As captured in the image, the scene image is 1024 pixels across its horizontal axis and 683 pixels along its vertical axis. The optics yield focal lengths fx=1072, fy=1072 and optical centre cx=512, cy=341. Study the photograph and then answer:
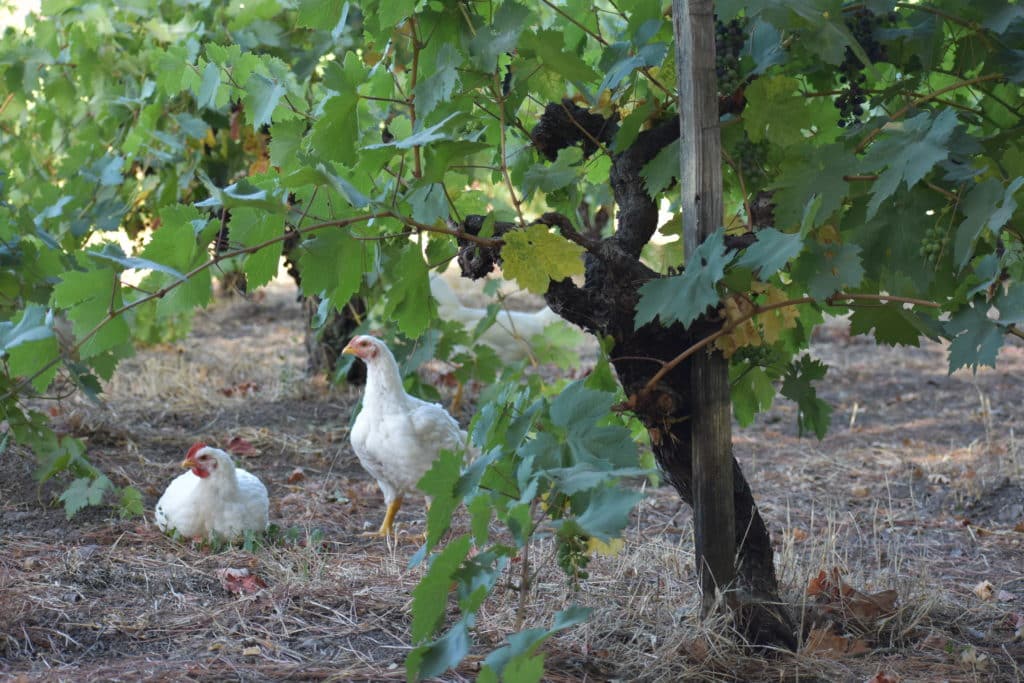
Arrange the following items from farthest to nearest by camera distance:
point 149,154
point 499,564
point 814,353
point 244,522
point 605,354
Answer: point 814,353
point 149,154
point 244,522
point 605,354
point 499,564

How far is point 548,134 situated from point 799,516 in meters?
2.12

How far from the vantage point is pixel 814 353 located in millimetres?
7172

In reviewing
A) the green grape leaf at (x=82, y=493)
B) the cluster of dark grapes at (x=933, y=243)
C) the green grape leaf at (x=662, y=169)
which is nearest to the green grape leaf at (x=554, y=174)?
the green grape leaf at (x=662, y=169)

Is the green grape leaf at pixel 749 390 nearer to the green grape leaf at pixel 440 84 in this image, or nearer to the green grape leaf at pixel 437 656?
the green grape leaf at pixel 440 84

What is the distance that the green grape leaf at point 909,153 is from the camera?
1.81 meters

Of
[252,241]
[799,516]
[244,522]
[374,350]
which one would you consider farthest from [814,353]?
[252,241]

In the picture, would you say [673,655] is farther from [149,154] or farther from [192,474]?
[149,154]

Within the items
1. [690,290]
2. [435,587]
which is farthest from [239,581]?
[690,290]

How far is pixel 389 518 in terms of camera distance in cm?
393

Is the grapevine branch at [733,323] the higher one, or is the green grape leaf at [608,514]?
the grapevine branch at [733,323]

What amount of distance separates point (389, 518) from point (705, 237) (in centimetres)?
213

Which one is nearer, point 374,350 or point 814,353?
point 374,350

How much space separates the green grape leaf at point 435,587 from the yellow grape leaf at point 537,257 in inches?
25.0

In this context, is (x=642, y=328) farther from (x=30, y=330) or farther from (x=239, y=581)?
(x=239, y=581)
